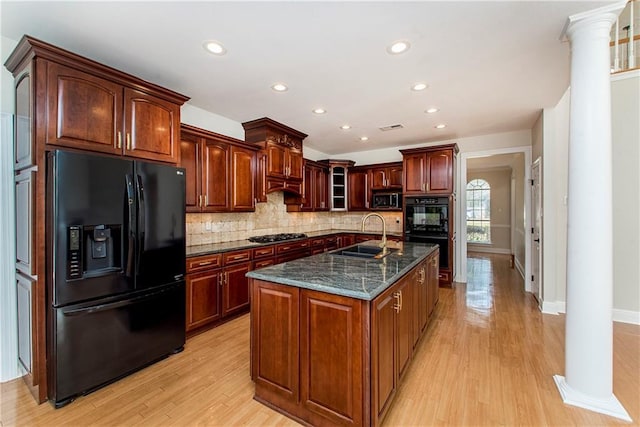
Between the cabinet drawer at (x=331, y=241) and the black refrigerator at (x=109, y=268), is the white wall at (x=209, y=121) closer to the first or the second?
the black refrigerator at (x=109, y=268)

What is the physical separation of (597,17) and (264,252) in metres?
3.73

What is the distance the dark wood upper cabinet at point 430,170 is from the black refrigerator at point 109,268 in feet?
12.6

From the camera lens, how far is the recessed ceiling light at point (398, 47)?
7.09 ft

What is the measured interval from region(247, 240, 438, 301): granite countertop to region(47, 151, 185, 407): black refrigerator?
108cm

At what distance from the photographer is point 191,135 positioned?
10.5 feet

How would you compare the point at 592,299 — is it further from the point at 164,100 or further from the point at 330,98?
the point at 164,100

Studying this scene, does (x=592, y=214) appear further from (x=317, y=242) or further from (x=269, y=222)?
(x=269, y=222)

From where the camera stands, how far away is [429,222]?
4836 millimetres

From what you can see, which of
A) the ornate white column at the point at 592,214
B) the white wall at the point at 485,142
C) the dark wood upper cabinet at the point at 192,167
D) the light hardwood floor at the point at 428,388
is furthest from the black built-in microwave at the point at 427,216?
the dark wood upper cabinet at the point at 192,167

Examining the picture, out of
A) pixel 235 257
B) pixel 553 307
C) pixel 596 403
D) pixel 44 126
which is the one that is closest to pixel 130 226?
pixel 44 126

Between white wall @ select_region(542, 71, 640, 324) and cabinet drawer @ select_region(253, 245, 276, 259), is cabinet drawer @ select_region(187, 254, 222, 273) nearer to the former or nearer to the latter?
cabinet drawer @ select_region(253, 245, 276, 259)

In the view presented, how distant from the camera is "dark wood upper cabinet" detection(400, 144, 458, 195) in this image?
15.4 ft

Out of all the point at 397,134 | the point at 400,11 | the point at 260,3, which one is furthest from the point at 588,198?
the point at 397,134

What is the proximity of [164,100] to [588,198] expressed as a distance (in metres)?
3.52
